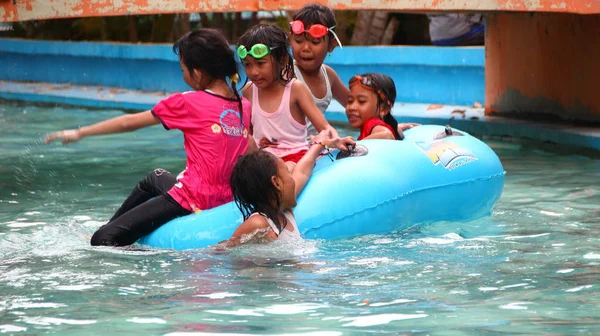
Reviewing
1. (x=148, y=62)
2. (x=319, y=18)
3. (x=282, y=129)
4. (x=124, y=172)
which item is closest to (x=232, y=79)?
(x=282, y=129)

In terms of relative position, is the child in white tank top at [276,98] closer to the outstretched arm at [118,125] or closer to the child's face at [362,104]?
the child's face at [362,104]

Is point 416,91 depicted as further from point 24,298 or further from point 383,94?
point 24,298

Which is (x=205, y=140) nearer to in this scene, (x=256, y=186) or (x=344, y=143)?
(x=256, y=186)

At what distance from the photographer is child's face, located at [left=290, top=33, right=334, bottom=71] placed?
5863 mm

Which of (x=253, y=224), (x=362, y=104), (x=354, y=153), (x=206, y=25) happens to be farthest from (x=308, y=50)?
(x=206, y=25)

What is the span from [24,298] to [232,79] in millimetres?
1559

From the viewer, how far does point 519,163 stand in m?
8.38

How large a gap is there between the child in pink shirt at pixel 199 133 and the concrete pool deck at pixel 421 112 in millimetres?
4632

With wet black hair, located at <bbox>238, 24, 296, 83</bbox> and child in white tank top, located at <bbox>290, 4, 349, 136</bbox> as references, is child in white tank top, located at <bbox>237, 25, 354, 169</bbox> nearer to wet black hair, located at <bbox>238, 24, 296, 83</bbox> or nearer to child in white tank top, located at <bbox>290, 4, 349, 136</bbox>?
wet black hair, located at <bbox>238, 24, 296, 83</bbox>

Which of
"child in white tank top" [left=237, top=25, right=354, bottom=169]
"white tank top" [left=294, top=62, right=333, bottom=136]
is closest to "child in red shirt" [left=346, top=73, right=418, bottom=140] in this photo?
"white tank top" [left=294, top=62, right=333, bottom=136]

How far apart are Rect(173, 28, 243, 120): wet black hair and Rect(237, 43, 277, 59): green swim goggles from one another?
0.16 meters

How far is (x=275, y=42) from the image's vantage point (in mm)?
5262

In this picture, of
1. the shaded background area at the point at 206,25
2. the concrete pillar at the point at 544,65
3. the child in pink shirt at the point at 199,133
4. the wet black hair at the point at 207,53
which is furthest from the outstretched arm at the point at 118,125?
the shaded background area at the point at 206,25

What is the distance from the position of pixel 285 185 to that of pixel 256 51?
2.41 ft
